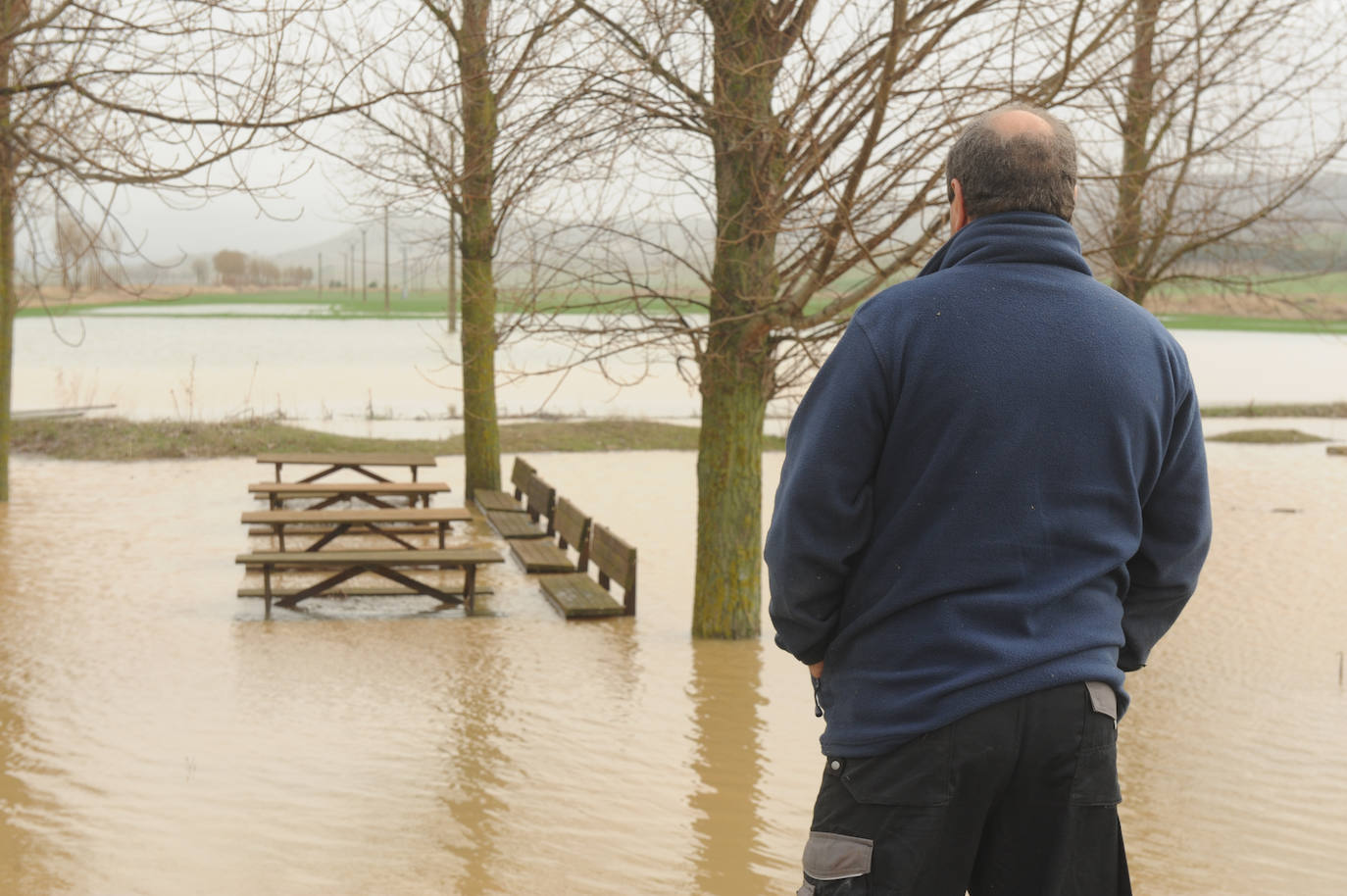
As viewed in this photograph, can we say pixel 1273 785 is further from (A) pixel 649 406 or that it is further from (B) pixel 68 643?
(A) pixel 649 406

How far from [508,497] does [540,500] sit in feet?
6.44

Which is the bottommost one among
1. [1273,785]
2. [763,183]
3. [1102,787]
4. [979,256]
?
[1273,785]

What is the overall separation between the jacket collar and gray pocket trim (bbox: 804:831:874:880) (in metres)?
1.09

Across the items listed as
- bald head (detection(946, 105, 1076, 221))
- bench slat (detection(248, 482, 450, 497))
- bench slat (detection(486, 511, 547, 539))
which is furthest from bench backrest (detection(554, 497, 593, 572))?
bald head (detection(946, 105, 1076, 221))

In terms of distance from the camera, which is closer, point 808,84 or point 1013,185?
point 1013,185

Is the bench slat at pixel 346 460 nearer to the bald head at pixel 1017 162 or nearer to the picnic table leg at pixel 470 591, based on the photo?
the picnic table leg at pixel 470 591

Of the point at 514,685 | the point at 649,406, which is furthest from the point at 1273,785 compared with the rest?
the point at 649,406

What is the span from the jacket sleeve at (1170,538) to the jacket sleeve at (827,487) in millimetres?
592

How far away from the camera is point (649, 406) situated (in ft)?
96.0

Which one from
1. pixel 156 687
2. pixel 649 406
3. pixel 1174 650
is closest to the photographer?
pixel 156 687

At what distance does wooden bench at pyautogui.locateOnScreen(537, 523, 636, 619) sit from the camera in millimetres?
10258

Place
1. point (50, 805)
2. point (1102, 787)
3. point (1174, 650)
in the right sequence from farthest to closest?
point (1174, 650), point (50, 805), point (1102, 787)

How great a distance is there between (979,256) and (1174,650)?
26.9 ft

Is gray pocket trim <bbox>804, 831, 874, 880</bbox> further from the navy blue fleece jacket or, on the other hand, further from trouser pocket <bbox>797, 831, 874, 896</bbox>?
the navy blue fleece jacket
